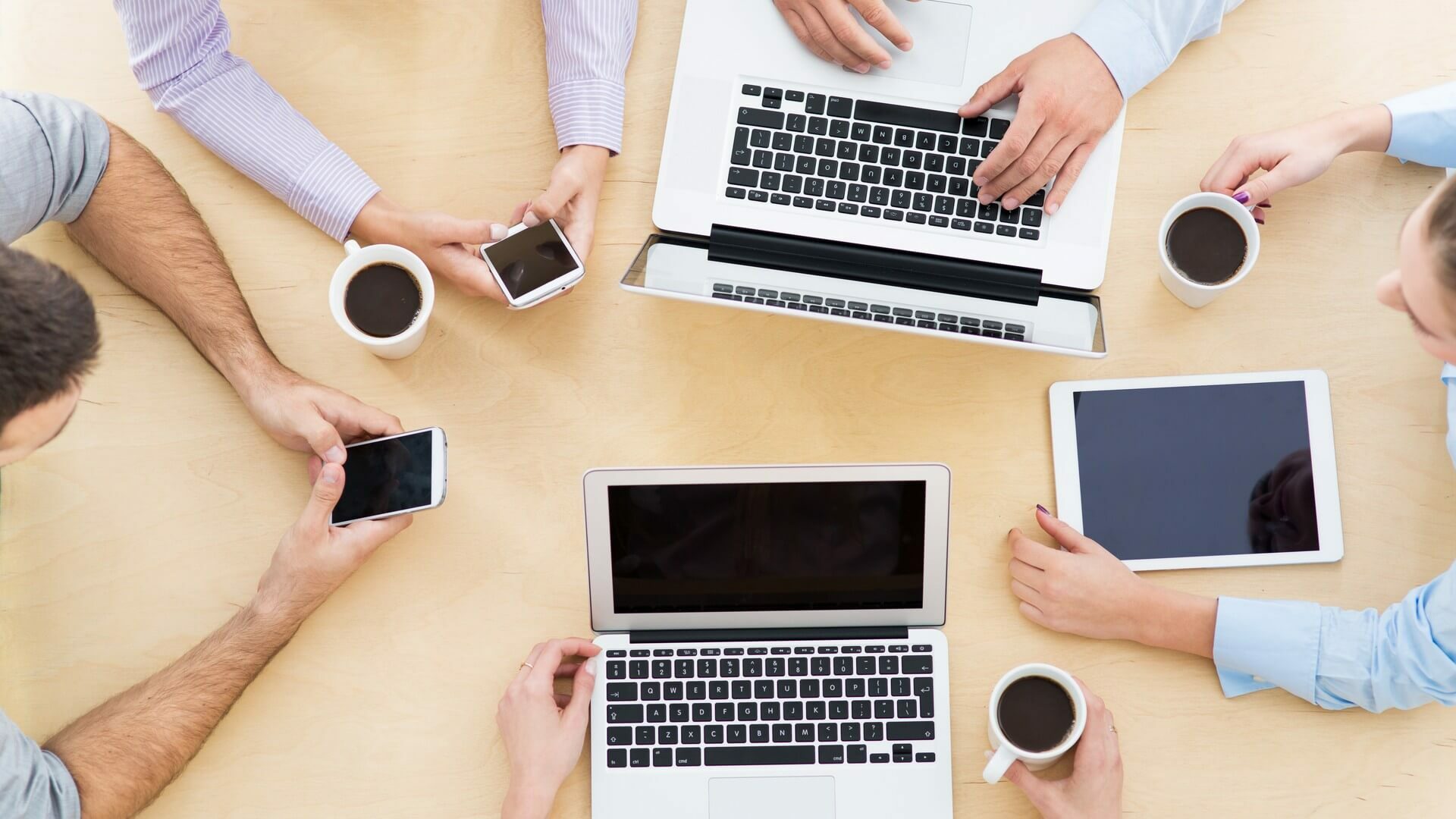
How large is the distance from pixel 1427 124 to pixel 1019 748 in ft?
2.82

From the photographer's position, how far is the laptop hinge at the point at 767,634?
3.77 ft

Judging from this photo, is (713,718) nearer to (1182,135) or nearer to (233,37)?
(1182,135)

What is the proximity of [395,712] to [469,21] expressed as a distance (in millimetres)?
852

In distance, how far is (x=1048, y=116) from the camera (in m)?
1.16

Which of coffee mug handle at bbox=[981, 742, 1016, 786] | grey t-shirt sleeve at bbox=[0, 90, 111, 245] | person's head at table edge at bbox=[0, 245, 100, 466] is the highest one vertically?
grey t-shirt sleeve at bbox=[0, 90, 111, 245]

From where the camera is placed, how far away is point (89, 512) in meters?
1.20

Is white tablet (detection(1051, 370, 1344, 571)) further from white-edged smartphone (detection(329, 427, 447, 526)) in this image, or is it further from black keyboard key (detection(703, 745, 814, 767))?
white-edged smartphone (detection(329, 427, 447, 526))

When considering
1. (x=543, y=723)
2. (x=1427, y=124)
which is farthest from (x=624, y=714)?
(x=1427, y=124)

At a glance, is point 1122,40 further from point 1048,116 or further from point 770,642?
point 770,642

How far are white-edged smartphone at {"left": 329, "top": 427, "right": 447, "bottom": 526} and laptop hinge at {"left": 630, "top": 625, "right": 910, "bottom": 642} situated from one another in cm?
28

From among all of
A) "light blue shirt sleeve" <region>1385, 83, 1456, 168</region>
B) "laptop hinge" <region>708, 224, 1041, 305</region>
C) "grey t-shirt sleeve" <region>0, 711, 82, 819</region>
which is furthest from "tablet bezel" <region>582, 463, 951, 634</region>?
"light blue shirt sleeve" <region>1385, 83, 1456, 168</region>

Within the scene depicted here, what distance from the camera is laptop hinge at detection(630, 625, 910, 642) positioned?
45.3 inches

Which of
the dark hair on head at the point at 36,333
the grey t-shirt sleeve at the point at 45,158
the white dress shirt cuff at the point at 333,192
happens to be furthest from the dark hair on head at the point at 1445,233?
the grey t-shirt sleeve at the point at 45,158

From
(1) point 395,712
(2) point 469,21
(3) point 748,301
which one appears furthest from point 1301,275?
(1) point 395,712
